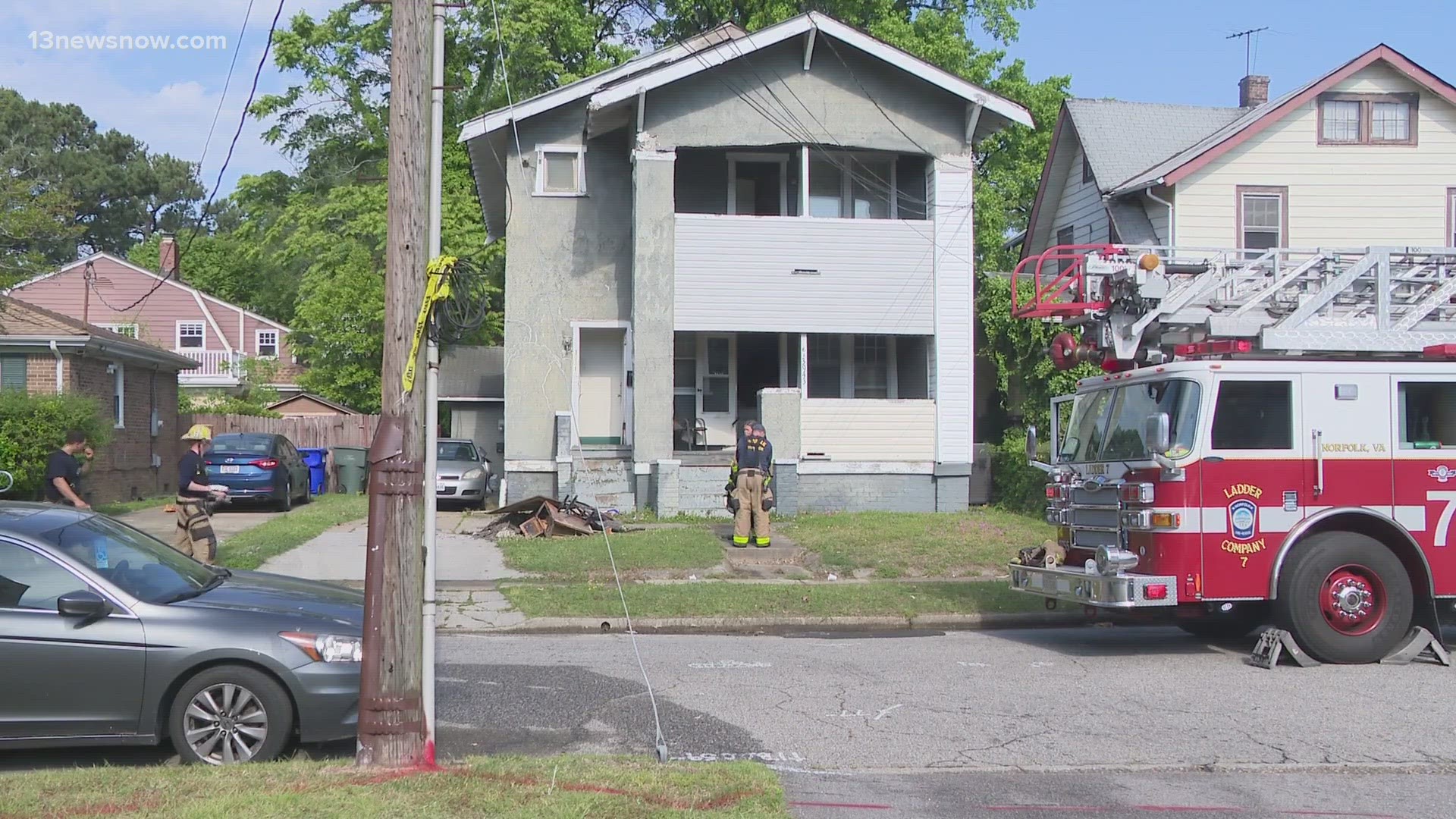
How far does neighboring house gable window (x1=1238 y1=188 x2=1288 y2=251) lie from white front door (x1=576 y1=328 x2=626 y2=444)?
11338 millimetres

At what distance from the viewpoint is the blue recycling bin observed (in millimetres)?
27438

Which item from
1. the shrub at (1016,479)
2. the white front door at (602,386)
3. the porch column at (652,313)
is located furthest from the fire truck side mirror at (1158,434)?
the white front door at (602,386)

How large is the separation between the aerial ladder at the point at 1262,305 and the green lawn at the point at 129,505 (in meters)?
16.1

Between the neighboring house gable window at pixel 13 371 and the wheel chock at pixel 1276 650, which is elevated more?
the neighboring house gable window at pixel 13 371

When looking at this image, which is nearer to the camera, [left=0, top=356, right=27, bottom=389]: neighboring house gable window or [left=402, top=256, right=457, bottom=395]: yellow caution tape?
[left=402, top=256, right=457, bottom=395]: yellow caution tape

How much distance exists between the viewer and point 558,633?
1188 cm

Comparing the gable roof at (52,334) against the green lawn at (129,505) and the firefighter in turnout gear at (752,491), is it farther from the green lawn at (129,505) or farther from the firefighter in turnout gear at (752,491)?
the firefighter in turnout gear at (752,491)

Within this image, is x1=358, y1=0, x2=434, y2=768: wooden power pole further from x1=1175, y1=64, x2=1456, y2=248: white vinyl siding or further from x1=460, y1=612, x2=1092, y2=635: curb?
x1=1175, y1=64, x2=1456, y2=248: white vinyl siding

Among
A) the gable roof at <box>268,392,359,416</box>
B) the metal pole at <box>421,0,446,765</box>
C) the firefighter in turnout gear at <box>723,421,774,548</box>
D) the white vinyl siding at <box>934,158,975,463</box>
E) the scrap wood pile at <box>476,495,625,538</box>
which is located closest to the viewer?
the metal pole at <box>421,0,446,765</box>

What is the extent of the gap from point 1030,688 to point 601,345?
13838mm

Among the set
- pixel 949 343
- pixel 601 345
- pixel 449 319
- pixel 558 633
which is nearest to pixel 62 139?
pixel 601 345

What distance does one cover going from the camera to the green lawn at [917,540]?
595 inches

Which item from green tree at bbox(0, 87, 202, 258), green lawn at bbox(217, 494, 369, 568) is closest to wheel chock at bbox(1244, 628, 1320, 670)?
green lawn at bbox(217, 494, 369, 568)

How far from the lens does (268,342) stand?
49281mm
